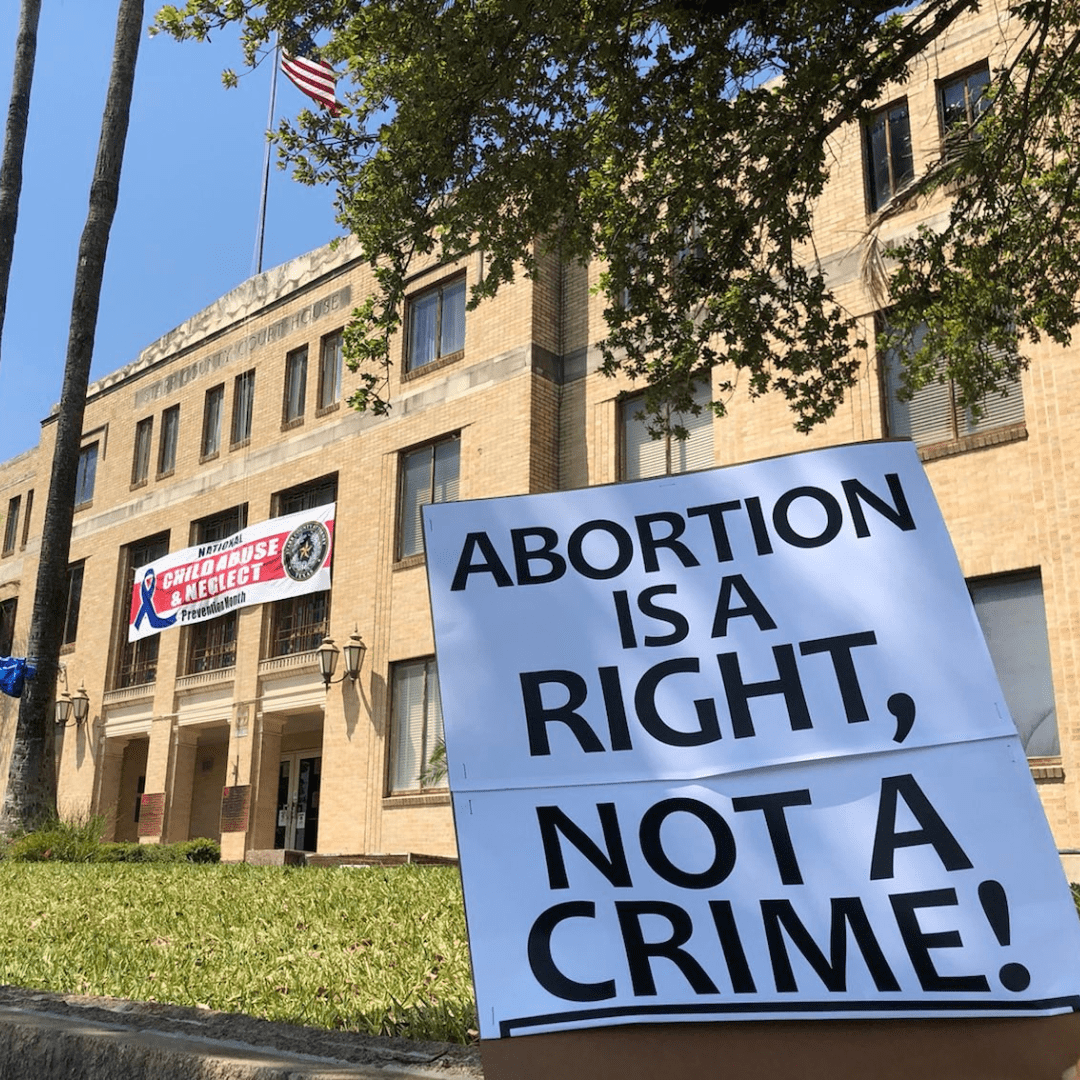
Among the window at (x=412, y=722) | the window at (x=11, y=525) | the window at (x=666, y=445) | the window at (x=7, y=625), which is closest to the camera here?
the window at (x=666, y=445)

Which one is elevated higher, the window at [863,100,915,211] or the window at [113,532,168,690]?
the window at [863,100,915,211]

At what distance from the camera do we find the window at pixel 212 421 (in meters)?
26.3

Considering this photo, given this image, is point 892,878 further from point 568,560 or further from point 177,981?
point 177,981

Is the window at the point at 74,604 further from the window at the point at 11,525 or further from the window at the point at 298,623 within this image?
the window at the point at 298,623

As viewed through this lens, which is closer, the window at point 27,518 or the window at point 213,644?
the window at point 213,644

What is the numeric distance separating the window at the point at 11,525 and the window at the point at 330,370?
1423 centimetres

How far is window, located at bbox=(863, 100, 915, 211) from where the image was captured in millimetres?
16234

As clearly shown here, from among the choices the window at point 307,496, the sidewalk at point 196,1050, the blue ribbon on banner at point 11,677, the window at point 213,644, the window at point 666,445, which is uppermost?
the window at point 307,496

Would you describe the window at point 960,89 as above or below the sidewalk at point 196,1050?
above

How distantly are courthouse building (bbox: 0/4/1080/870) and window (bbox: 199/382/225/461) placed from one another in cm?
7

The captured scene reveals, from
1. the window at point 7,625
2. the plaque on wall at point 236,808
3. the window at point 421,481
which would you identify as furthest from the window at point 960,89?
the window at point 7,625

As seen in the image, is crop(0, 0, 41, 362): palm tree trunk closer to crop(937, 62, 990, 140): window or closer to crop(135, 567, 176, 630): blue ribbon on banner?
crop(135, 567, 176, 630): blue ribbon on banner

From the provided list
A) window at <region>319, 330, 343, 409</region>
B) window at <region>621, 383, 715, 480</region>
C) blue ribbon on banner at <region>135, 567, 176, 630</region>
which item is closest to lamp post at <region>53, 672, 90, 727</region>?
blue ribbon on banner at <region>135, 567, 176, 630</region>

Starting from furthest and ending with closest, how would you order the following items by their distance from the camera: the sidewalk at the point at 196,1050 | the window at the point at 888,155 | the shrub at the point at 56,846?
the window at the point at 888,155
the shrub at the point at 56,846
the sidewalk at the point at 196,1050
